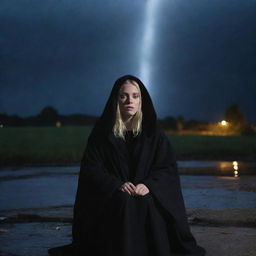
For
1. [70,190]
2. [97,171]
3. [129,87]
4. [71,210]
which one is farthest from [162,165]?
[70,190]

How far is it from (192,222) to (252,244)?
1576 millimetres

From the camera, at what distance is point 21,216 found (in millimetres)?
7828

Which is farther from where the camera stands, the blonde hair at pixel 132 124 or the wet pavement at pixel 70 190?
the wet pavement at pixel 70 190

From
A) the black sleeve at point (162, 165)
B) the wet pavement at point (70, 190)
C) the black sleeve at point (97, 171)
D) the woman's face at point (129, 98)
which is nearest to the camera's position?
the black sleeve at point (97, 171)

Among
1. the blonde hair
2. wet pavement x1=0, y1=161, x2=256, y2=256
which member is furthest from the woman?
wet pavement x1=0, y1=161, x2=256, y2=256

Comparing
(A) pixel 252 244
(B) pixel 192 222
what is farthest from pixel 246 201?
(A) pixel 252 244

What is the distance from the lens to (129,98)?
4.94m

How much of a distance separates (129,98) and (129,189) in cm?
90

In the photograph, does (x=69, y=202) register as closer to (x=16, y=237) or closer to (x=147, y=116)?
(x=16, y=237)

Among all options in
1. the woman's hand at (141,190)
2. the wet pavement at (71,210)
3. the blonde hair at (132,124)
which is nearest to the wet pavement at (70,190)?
the wet pavement at (71,210)

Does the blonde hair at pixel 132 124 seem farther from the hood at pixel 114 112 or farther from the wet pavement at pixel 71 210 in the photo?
the wet pavement at pixel 71 210

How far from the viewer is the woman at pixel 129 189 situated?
14.9 feet

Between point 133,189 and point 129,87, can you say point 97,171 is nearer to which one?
point 133,189

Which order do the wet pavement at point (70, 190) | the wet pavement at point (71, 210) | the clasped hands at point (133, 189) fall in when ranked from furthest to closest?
1. the wet pavement at point (70, 190)
2. the wet pavement at point (71, 210)
3. the clasped hands at point (133, 189)
